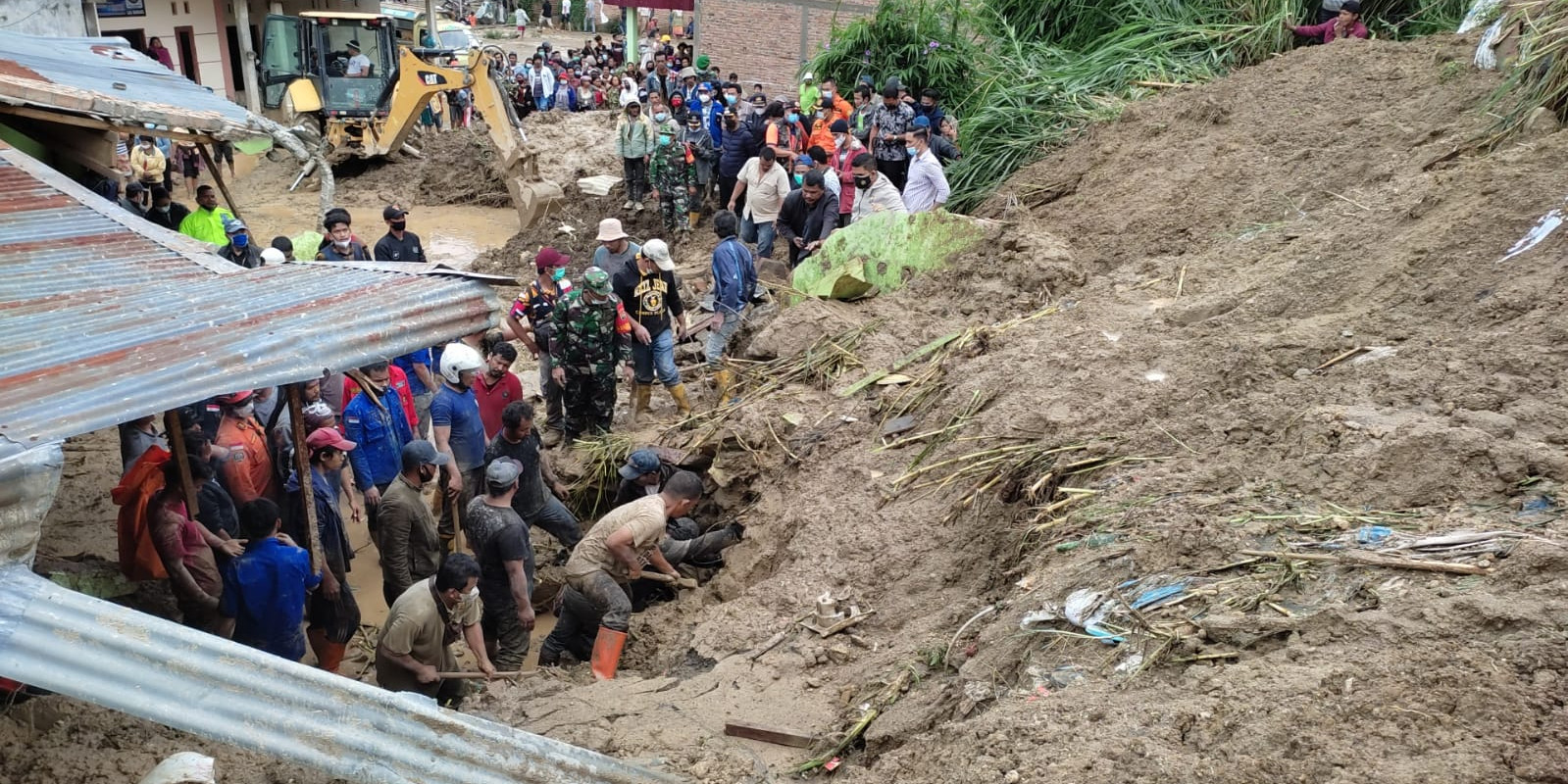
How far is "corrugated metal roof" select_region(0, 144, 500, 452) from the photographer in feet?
14.0

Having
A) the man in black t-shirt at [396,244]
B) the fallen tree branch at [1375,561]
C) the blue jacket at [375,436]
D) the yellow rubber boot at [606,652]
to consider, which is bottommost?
the yellow rubber boot at [606,652]

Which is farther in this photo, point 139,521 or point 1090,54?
point 1090,54

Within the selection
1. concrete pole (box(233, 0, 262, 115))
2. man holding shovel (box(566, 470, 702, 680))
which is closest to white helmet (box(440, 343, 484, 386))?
man holding shovel (box(566, 470, 702, 680))

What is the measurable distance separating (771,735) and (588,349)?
442 cm

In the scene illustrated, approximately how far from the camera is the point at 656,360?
938 cm

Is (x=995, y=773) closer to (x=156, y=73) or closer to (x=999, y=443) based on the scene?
(x=999, y=443)

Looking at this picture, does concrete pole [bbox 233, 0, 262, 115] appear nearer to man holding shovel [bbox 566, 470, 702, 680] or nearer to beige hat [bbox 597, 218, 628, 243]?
beige hat [bbox 597, 218, 628, 243]

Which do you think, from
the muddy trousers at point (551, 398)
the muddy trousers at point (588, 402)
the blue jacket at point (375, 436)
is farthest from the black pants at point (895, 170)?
the blue jacket at point (375, 436)

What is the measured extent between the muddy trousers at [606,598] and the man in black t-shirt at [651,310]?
3.10 metres

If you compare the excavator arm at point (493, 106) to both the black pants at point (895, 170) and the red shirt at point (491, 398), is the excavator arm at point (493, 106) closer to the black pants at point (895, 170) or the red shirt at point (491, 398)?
the black pants at point (895, 170)

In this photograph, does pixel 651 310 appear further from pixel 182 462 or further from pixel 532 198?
pixel 532 198

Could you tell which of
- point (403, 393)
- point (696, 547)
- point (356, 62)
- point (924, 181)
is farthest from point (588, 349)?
point (356, 62)

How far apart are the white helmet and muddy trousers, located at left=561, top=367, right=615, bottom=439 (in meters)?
1.46

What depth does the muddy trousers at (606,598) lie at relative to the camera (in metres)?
6.10
